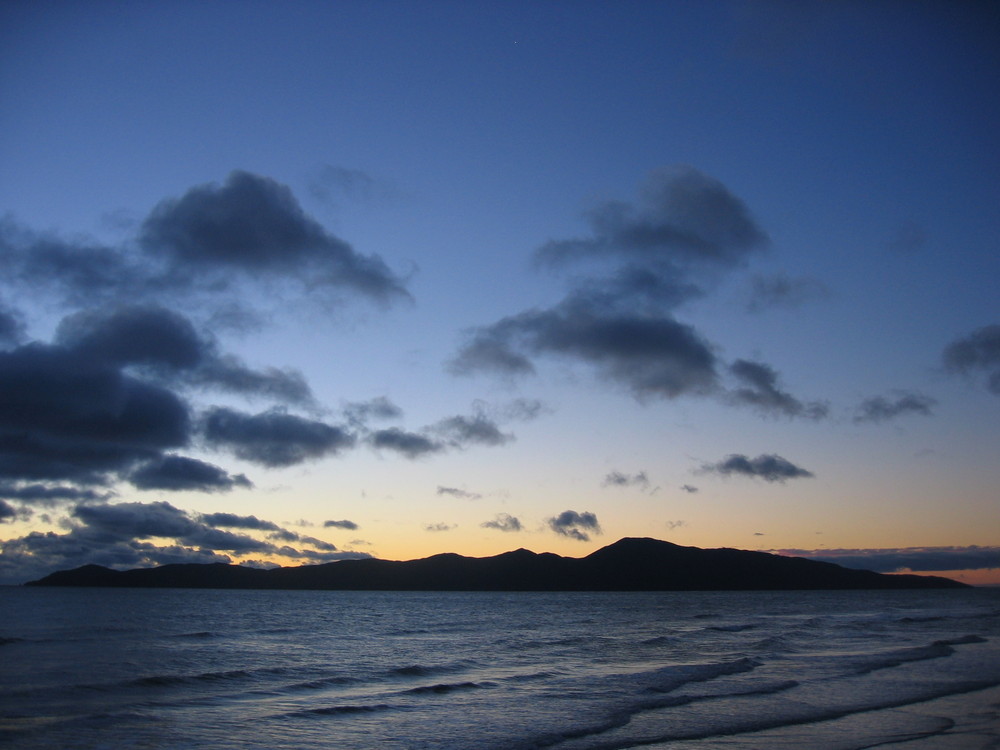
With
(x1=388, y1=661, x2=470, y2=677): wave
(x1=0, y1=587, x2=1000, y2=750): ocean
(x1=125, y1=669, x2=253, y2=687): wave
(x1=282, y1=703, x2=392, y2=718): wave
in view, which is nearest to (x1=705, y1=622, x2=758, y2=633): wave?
(x1=0, y1=587, x2=1000, y2=750): ocean

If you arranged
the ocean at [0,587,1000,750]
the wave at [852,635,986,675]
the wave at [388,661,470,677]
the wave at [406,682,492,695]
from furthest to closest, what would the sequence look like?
the wave at [388,661,470,677]
the wave at [852,635,986,675]
the wave at [406,682,492,695]
the ocean at [0,587,1000,750]

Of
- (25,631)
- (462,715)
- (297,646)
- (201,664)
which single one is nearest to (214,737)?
(462,715)

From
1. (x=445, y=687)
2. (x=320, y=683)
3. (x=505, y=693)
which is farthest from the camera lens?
(x=320, y=683)

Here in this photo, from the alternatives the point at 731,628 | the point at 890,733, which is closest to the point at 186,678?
the point at 890,733

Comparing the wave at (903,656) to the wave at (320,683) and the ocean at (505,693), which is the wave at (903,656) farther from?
the wave at (320,683)

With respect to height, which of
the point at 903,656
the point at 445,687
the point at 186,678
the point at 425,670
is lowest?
the point at 903,656

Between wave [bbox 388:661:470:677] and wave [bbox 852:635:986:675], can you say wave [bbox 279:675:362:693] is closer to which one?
wave [bbox 388:661:470:677]

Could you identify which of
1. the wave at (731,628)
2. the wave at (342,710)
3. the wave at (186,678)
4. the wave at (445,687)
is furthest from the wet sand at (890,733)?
the wave at (731,628)

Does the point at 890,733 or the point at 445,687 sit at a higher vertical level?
the point at 890,733

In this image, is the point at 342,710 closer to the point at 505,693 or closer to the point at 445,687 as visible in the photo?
the point at 445,687

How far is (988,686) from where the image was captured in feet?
94.4

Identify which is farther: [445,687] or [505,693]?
[445,687]

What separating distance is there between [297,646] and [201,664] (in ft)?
42.5

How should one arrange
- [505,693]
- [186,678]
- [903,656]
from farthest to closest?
[903,656]
[186,678]
[505,693]
